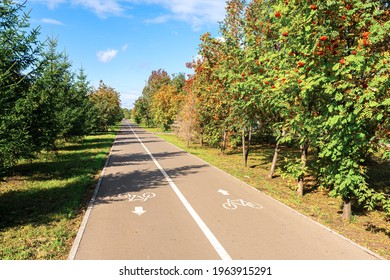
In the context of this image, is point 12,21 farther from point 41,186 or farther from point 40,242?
point 40,242

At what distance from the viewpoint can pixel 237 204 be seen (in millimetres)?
8953

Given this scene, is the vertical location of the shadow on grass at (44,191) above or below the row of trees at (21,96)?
below

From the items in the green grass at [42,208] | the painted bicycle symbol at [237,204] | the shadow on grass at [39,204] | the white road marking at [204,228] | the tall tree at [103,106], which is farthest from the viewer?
the tall tree at [103,106]

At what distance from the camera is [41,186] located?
A: 1096 cm

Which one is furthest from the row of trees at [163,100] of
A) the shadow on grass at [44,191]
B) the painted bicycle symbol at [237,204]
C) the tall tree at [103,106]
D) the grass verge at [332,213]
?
the painted bicycle symbol at [237,204]

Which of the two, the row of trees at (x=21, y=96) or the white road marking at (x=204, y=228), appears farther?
the row of trees at (x=21, y=96)

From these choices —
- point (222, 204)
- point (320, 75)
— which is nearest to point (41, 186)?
point (222, 204)

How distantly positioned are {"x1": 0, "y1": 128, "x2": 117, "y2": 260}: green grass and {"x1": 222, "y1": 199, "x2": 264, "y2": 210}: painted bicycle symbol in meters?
4.27

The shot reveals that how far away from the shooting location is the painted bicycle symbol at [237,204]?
8.70 meters

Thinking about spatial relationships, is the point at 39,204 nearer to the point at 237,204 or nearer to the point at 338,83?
the point at 237,204

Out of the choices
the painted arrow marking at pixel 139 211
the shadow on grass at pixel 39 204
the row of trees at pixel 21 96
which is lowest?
the shadow on grass at pixel 39 204

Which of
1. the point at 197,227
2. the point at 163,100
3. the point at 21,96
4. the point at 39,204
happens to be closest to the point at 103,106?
the point at 163,100

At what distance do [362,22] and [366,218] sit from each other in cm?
562

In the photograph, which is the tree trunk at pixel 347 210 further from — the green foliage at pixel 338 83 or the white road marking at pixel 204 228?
the white road marking at pixel 204 228
